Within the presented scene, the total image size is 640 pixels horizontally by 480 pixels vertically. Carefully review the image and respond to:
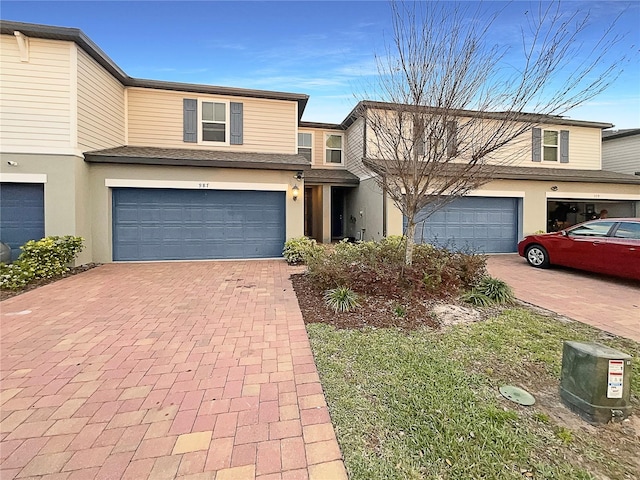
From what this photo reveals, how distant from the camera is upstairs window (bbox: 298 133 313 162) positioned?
1442 cm

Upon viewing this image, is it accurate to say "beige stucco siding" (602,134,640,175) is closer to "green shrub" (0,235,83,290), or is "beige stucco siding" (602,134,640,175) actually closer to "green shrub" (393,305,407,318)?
"green shrub" (393,305,407,318)

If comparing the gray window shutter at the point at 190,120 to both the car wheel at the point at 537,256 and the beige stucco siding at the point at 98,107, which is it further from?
the car wheel at the point at 537,256

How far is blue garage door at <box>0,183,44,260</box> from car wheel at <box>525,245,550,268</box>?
45.1ft

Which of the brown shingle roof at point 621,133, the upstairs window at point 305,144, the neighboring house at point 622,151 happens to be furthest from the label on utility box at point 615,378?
the brown shingle roof at point 621,133

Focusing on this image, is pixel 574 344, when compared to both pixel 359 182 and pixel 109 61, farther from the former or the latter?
pixel 109 61

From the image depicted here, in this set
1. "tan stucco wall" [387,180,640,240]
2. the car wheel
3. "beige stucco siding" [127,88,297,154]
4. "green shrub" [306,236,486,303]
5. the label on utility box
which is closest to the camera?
the label on utility box

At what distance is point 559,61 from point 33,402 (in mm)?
7660

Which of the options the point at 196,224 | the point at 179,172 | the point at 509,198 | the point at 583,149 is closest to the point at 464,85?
the point at 179,172

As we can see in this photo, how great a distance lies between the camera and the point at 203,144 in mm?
11195

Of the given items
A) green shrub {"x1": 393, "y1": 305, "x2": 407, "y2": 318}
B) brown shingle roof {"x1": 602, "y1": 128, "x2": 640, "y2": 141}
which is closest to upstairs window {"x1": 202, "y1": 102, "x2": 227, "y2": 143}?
green shrub {"x1": 393, "y1": 305, "x2": 407, "y2": 318}

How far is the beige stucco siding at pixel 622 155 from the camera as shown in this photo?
14.9 m

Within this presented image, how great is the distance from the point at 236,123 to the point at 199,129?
4.41 ft

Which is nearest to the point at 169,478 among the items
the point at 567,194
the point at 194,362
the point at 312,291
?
the point at 194,362

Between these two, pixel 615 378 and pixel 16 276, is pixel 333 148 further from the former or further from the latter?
pixel 615 378
